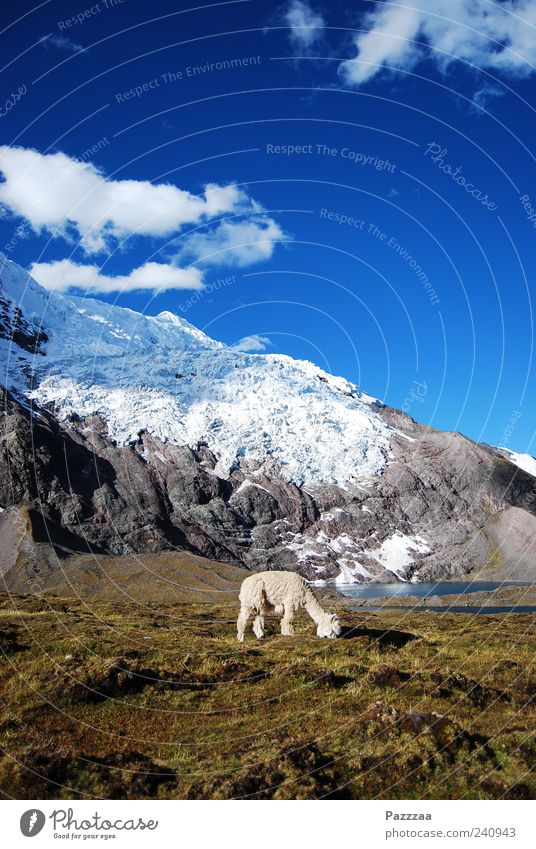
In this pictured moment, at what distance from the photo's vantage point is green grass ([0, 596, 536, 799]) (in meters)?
13.6

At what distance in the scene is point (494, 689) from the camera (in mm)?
21188

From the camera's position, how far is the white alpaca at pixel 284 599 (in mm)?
31391

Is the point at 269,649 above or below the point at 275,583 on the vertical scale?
below

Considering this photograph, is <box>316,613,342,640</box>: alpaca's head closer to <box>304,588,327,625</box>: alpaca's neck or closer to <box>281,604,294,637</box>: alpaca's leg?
<box>304,588,327,625</box>: alpaca's neck

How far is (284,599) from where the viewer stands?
3180cm

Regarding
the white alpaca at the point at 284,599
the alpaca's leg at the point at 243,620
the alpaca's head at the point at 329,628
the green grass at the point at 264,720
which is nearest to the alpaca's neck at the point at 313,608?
the white alpaca at the point at 284,599

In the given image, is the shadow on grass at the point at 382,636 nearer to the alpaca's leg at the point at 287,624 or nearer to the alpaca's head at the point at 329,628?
the alpaca's head at the point at 329,628

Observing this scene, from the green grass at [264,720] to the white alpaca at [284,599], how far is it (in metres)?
1.40

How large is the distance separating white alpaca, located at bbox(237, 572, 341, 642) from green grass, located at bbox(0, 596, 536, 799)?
1402 mm

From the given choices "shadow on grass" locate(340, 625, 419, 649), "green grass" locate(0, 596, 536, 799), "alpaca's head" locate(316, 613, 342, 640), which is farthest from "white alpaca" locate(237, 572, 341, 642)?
"green grass" locate(0, 596, 536, 799)
